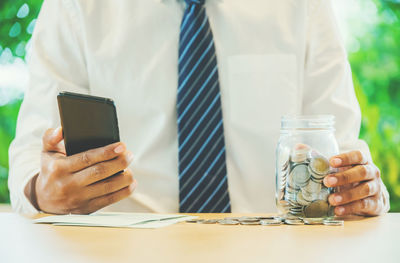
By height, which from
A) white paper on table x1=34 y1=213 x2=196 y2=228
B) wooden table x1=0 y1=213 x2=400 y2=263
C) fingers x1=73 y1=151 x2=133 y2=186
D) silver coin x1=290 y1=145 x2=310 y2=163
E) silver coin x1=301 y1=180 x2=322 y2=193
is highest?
silver coin x1=290 y1=145 x2=310 y2=163

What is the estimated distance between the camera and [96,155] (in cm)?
103

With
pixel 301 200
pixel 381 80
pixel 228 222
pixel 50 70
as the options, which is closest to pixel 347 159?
pixel 301 200

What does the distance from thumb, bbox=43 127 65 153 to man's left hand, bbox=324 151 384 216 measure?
23.8 inches

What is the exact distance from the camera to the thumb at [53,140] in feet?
3.64

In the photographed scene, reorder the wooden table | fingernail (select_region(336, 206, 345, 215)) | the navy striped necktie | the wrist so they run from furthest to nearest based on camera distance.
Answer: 1. the navy striped necktie
2. the wrist
3. fingernail (select_region(336, 206, 345, 215))
4. the wooden table

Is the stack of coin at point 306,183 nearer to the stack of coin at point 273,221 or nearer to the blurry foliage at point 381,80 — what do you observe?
the stack of coin at point 273,221

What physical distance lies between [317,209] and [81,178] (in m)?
0.52

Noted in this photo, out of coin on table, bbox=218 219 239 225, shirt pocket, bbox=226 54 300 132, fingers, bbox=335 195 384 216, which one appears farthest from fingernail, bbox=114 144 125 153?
shirt pocket, bbox=226 54 300 132

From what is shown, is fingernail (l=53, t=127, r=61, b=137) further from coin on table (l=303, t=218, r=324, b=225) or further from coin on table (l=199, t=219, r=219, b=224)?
coin on table (l=303, t=218, r=324, b=225)

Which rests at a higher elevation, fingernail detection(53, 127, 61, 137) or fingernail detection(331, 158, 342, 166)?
fingernail detection(53, 127, 61, 137)

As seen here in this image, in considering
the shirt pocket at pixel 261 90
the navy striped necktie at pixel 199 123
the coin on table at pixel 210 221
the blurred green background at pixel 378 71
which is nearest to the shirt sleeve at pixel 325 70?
the shirt pocket at pixel 261 90

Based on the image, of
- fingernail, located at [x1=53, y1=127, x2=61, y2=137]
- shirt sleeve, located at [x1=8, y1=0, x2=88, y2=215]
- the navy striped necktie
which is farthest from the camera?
shirt sleeve, located at [x1=8, y1=0, x2=88, y2=215]

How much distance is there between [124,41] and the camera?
1563 mm

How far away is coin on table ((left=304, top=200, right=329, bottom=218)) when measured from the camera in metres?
0.96
